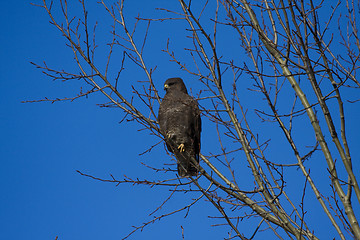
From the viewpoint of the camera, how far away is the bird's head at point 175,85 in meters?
6.08

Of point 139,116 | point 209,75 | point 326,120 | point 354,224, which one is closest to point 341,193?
point 354,224

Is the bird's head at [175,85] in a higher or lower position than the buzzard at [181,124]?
higher

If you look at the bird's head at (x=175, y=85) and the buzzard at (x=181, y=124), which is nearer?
the buzzard at (x=181, y=124)

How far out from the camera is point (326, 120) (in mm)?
3170

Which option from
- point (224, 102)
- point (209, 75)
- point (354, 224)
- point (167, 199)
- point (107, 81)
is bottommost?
point (354, 224)

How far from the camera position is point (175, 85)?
610 cm

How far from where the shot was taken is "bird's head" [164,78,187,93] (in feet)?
19.9

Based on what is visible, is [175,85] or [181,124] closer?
[181,124]

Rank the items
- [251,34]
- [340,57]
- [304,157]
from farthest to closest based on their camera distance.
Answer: [340,57] < [251,34] < [304,157]

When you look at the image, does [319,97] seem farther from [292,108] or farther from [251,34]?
[251,34]

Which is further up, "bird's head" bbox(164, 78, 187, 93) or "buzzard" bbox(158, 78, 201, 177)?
"bird's head" bbox(164, 78, 187, 93)

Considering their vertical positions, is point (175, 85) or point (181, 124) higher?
point (175, 85)

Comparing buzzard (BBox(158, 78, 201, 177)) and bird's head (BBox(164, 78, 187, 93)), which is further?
bird's head (BBox(164, 78, 187, 93))

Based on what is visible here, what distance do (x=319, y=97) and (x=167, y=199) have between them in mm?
1777
